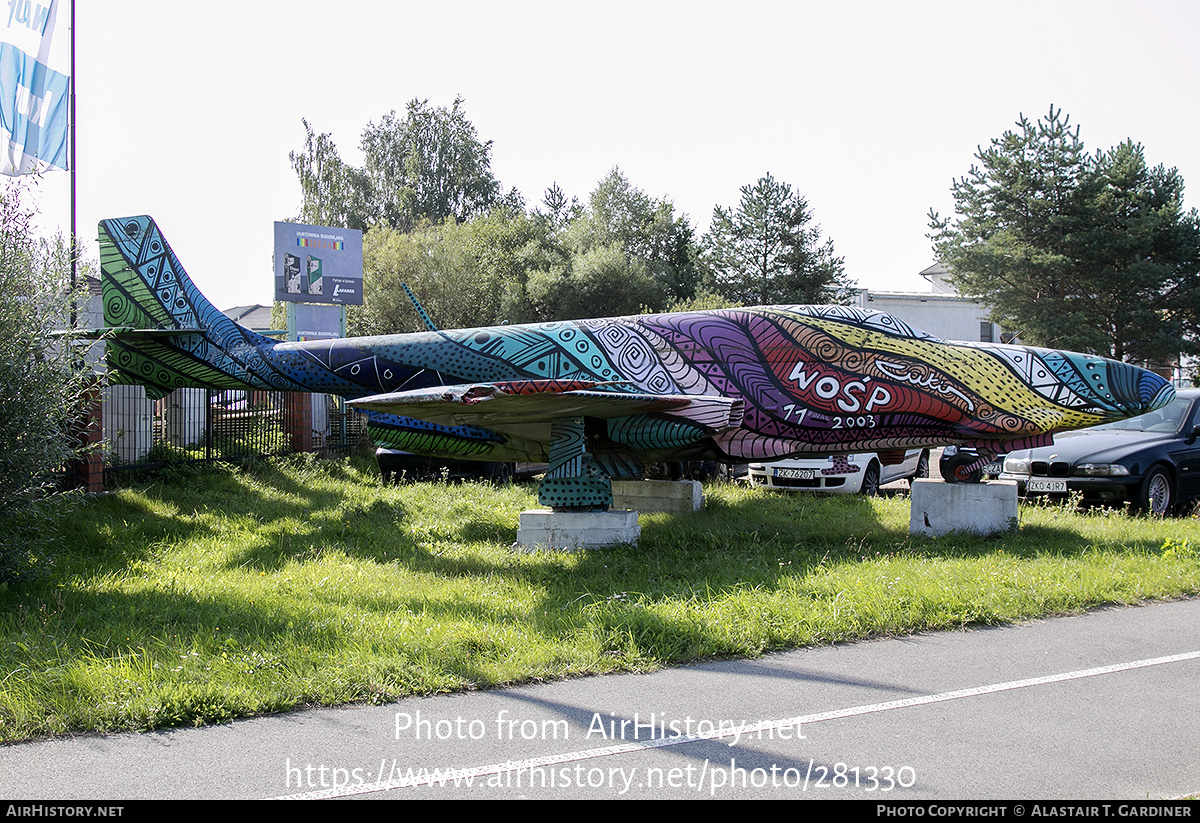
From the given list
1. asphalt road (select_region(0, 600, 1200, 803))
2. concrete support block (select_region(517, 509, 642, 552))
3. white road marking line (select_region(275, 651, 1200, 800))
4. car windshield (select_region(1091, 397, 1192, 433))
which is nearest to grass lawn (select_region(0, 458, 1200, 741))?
concrete support block (select_region(517, 509, 642, 552))

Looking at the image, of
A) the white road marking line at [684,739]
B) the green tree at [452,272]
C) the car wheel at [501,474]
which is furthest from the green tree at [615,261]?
the white road marking line at [684,739]

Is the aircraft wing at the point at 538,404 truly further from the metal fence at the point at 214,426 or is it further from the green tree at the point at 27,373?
the metal fence at the point at 214,426

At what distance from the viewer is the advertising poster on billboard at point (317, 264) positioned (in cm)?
2091

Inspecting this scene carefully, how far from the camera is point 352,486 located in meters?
13.9

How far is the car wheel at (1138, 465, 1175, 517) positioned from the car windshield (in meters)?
0.91

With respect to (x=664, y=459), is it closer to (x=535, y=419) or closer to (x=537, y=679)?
(x=535, y=419)

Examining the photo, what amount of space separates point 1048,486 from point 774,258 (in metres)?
28.6

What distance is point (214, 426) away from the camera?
15.2 m

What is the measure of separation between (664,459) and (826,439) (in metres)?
1.98

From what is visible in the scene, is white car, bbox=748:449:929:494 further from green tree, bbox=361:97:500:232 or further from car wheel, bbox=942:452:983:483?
green tree, bbox=361:97:500:232

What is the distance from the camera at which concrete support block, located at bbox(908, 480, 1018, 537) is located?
9.77m

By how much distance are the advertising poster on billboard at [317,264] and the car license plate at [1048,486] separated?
16.8 metres
